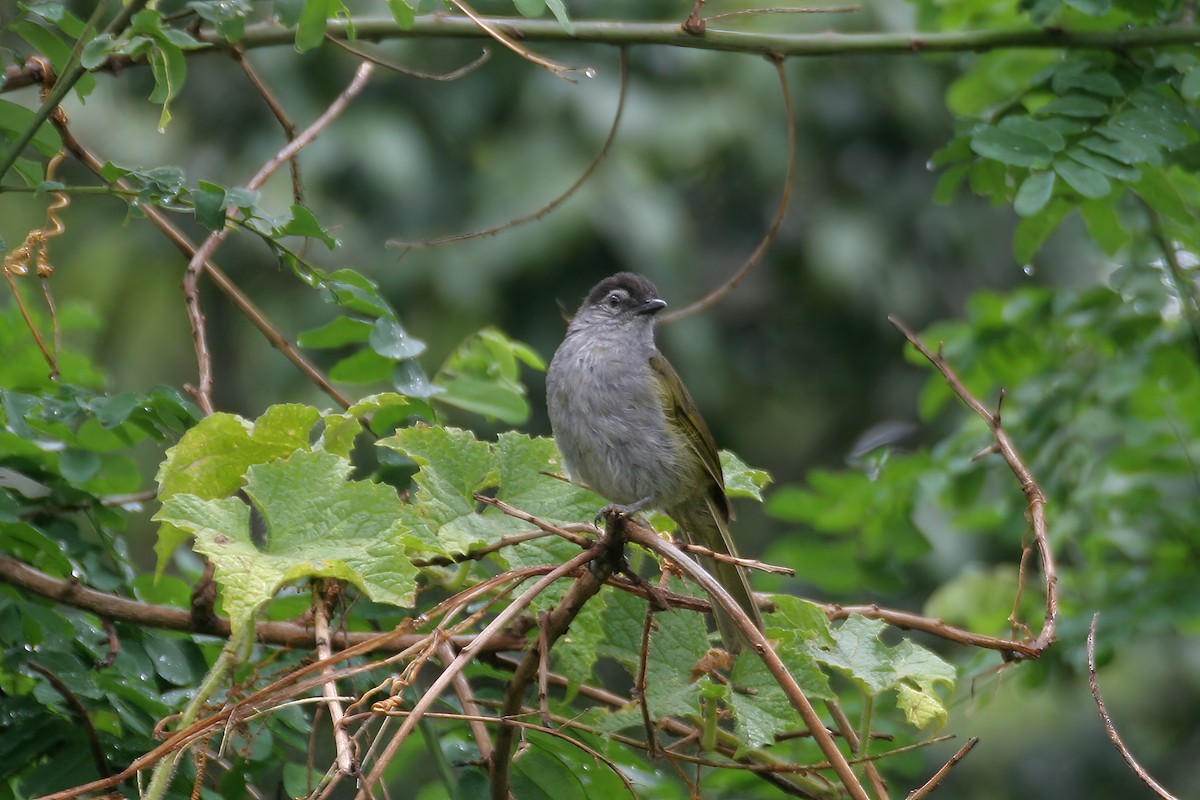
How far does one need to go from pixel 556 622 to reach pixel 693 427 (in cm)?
213

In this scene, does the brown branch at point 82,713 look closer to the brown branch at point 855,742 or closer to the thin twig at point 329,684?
the thin twig at point 329,684

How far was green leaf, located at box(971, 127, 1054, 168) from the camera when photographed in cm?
308

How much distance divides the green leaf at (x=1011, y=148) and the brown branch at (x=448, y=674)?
5.61 feet

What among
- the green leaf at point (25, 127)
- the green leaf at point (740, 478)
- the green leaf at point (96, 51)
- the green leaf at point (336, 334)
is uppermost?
the green leaf at point (96, 51)

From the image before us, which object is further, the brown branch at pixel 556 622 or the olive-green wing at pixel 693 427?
the olive-green wing at pixel 693 427

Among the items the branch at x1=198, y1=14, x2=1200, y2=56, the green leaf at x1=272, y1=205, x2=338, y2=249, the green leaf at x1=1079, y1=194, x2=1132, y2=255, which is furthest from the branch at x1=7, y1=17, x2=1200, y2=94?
the green leaf at x1=272, y1=205, x2=338, y2=249

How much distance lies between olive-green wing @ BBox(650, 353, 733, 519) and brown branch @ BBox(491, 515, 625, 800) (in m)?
1.65

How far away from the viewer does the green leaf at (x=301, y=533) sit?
73.2 inches

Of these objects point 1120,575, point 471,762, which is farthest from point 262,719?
point 1120,575

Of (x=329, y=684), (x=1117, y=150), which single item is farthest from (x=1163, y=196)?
Answer: (x=329, y=684)

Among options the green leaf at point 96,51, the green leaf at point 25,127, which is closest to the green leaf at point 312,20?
the green leaf at point 96,51

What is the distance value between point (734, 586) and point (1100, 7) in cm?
163

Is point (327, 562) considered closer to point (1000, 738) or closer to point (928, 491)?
point (928, 491)

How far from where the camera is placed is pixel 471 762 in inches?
89.0
